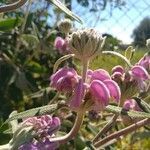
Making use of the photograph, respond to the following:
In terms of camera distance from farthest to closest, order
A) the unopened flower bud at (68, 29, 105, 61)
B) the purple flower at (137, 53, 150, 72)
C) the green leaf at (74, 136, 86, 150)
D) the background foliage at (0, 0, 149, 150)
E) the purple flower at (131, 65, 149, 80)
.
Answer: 1. the background foliage at (0, 0, 149, 150)
2. the green leaf at (74, 136, 86, 150)
3. the purple flower at (137, 53, 150, 72)
4. the purple flower at (131, 65, 149, 80)
5. the unopened flower bud at (68, 29, 105, 61)

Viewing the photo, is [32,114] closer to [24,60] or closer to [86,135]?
[86,135]

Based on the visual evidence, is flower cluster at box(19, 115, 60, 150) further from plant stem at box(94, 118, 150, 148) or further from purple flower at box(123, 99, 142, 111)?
purple flower at box(123, 99, 142, 111)

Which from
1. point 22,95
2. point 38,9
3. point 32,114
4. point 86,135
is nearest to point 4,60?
point 22,95

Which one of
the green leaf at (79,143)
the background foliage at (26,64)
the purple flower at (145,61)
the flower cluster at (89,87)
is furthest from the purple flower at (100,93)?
the background foliage at (26,64)

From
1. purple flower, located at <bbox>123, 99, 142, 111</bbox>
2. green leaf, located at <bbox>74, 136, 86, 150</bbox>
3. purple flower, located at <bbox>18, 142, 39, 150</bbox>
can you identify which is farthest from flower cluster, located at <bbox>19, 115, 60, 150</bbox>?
green leaf, located at <bbox>74, 136, 86, 150</bbox>

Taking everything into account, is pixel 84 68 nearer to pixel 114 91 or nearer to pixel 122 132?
pixel 114 91

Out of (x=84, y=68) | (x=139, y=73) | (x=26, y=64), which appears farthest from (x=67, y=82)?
(x=26, y=64)
